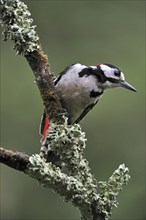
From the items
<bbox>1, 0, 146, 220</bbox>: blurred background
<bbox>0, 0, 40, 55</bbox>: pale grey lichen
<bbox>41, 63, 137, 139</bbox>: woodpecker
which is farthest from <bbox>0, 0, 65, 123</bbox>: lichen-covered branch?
<bbox>1, 0, 146, 220</bbox>: blurred background

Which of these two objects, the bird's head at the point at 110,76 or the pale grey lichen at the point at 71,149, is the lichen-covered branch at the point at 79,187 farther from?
the bird's head at the point at 110,76

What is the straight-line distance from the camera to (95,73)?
14.5 ft

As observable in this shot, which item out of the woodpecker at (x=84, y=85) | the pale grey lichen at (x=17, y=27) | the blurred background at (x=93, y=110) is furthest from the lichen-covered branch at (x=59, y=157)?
the blurred background at (x=93, y=110)

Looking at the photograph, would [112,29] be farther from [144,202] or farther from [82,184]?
[82,184]

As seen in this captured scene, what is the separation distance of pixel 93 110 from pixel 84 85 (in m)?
3.66

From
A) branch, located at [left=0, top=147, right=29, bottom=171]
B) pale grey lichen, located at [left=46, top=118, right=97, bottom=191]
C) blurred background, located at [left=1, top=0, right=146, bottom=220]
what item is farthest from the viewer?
blurred background, located at [left=1, top=0, right=146, bottom=220]

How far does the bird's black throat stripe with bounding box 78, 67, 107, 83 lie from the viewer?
4371 millimetres

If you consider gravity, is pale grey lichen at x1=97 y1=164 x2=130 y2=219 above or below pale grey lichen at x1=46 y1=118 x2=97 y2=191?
below

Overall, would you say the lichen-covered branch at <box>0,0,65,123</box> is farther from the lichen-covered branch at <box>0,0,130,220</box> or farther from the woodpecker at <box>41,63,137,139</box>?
the woodpecker at <box>41,63,137,139</box>

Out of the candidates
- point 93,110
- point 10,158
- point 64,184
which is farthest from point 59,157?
point 93,110

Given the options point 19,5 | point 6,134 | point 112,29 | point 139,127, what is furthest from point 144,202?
point 19,5

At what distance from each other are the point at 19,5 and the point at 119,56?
543 cm

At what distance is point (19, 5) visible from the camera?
3330mm

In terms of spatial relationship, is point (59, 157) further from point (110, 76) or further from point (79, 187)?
point (110, 76)
